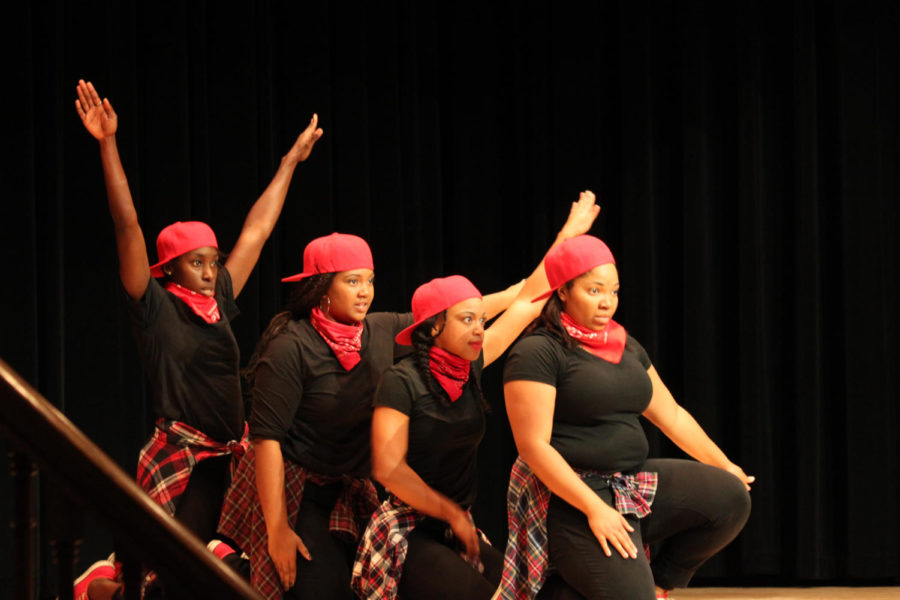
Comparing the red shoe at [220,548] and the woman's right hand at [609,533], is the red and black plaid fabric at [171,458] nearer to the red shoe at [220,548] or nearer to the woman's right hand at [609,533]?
the red shoe at [220,548]

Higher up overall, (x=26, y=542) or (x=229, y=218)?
(x=229, y=218)

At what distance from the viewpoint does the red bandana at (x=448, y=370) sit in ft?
9.82

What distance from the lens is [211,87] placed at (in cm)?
426

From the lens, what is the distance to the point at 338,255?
3199mm

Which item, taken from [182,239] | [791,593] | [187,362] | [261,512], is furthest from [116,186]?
[791,593]

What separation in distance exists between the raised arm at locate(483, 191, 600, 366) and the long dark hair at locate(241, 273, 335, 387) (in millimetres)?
539

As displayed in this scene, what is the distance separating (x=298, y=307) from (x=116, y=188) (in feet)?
2.18

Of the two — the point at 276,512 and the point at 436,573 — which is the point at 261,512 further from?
the point at 436,573

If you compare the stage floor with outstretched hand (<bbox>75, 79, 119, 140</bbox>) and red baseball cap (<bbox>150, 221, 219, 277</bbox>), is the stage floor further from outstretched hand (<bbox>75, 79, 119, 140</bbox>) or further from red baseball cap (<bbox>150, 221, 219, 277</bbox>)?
outstretched hand (<bbox>75, 79, 119, 140</bbox>)

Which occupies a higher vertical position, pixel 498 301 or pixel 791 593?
pixel 498 301

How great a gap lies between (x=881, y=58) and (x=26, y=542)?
4013 millimetres

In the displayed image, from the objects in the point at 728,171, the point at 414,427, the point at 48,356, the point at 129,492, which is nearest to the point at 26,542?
the point at 129,492

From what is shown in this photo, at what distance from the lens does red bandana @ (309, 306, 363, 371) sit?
318 cm

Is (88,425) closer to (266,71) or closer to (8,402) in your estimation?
(266,71)
